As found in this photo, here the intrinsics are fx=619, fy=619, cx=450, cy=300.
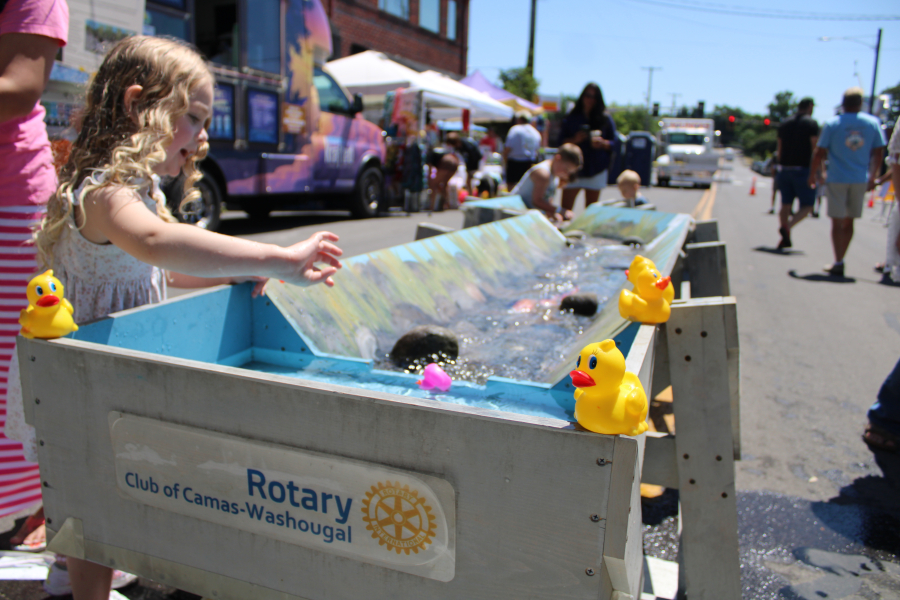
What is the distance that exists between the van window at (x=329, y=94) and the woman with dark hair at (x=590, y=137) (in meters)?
4.25

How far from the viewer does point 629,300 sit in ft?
5.77

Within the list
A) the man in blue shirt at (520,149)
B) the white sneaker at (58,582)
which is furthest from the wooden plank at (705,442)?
the man in blue shirt at (520,149)

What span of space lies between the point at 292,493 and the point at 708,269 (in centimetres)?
337

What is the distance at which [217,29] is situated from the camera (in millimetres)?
8875

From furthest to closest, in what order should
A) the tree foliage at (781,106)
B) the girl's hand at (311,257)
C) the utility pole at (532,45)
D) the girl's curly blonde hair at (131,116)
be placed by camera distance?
1. the tree foliage at (781,106)
2. the utility pole at (532,45)
3. the girl's curly blonde hair at (131,116)
4. the girl's hand at (311,257)

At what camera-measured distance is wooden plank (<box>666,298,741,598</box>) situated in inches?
71.4

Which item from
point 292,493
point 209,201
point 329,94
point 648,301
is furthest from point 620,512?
point 329,94

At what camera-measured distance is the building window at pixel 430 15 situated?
25.8 m

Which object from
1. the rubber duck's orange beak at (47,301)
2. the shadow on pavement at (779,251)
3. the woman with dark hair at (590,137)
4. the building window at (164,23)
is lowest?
the shadow on pavement at (779,251)

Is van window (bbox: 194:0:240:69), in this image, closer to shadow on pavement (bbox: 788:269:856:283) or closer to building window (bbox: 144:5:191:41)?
building window (bbox: 144:5:191:41)

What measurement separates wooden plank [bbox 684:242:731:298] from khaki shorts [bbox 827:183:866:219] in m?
4.74

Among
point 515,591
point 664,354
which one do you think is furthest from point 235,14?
point 515,591

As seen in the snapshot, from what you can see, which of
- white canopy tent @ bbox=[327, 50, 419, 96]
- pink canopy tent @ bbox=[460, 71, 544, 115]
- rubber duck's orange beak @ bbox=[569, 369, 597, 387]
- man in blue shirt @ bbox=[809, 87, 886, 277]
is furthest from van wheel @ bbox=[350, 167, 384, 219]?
pink canopy tent @ bbox=[460, 71, 544, 115]

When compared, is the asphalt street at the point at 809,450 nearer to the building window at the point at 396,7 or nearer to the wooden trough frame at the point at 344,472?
the wooden trough frame at the point at 344,472
